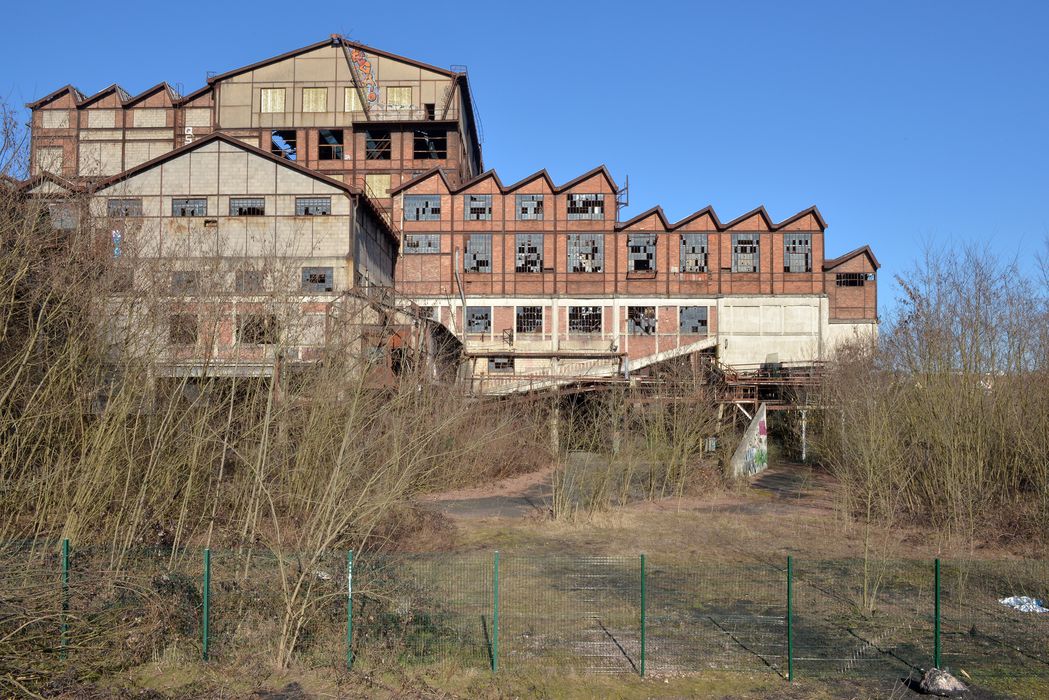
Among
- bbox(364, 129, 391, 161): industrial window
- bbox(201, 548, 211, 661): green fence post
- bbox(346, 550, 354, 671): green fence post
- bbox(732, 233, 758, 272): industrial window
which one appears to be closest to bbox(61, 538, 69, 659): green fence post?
bbox(201, 548, 211, 661): green fence post

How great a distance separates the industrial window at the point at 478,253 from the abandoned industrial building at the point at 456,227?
0.08m

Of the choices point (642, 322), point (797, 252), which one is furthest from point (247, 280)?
point (797, 252)

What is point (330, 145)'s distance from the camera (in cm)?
5022

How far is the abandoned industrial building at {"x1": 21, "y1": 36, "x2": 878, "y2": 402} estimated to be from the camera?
1452 inches

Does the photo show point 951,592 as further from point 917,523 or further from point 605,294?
point 605,294

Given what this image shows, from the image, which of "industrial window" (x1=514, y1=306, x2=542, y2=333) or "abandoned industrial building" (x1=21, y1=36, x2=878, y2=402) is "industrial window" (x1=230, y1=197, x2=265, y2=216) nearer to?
"abandoned industrial building" (x1=21, y1=36, x2=878, y2=402)

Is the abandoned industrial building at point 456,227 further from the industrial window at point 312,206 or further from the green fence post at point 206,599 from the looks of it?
the green fence post at point 206,599

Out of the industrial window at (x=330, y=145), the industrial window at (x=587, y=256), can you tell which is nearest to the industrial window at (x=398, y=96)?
the industrial window at (x=330, y=145)

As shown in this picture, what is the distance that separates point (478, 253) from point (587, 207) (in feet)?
21.1

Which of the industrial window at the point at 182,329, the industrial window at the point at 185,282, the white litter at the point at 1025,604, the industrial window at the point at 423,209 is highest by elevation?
the industrial window at the point at 423,209

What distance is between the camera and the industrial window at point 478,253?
45.9 metres

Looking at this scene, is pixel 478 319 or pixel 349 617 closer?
pixel 349 617

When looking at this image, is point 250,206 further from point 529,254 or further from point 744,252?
point 744,252

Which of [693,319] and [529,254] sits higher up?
[529,254]
